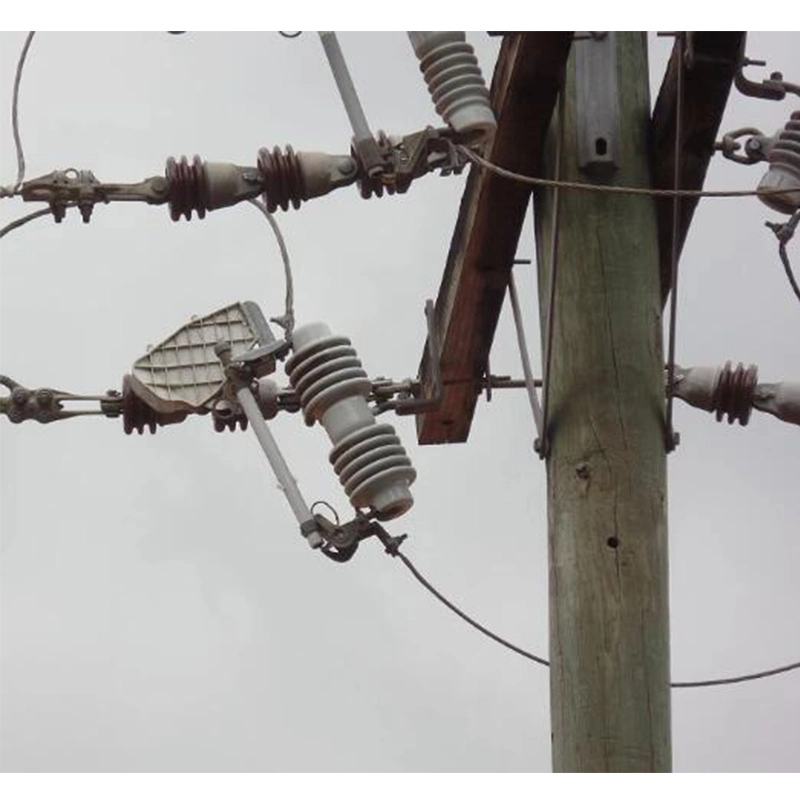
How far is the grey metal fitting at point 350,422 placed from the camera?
765cm

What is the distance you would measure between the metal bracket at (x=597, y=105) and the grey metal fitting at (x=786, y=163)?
0.66 metres

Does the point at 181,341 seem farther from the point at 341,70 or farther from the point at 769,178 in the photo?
the point at 769,178

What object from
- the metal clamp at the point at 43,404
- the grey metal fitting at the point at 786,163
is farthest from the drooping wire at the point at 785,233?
the metal clamp at the point at 43,404

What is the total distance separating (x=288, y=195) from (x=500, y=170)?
2.02 ft

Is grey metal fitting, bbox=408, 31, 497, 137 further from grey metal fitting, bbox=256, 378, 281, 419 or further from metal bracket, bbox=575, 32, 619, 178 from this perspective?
grey metal fitting, bbox=256, 378, 281, 419

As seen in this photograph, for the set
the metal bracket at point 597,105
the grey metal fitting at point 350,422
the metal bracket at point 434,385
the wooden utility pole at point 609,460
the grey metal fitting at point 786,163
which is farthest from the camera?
the grey metal fitting at point 786,163

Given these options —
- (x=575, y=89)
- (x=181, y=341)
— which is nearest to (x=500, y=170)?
(x=575, y=89)

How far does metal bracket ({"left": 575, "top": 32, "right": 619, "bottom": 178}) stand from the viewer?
7918 mm

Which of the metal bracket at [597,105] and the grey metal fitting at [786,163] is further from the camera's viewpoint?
the grey metal fitting at [786,163]

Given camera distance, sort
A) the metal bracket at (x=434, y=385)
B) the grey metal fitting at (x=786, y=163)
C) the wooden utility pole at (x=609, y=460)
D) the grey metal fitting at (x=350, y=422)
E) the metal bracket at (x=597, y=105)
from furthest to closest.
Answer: the grey metal fitting at (x=786, y=163) < the metal bracket at (x=434, y=385) < the metal bracket at (x=597, y=105) < the grey metal fitting at (x=350, y=422) < the wooden utility pole at (x=609, y=460)

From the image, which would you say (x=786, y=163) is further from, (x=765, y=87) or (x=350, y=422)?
(x=350, y=422)

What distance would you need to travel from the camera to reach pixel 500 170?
7.70m

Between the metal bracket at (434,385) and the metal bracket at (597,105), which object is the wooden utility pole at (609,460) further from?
the metal bracket at (434,385)

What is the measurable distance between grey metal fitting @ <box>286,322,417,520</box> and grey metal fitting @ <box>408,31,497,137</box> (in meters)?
0.63
